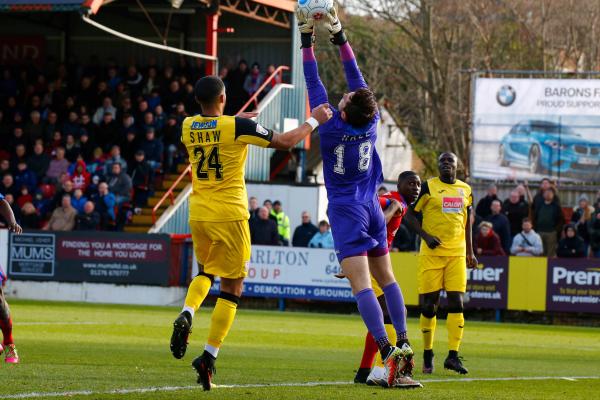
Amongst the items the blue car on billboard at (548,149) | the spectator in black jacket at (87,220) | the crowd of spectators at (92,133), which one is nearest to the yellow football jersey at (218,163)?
the spectator in black jacket at (87,220)

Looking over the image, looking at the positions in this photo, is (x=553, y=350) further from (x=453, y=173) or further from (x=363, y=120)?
(x=363, y=120)

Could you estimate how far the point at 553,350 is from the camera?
17109 mm

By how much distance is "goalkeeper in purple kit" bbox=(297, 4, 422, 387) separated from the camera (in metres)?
9.95

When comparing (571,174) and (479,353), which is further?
(571,174)

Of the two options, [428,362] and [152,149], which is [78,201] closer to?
[152,149]

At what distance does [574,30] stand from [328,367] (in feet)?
114

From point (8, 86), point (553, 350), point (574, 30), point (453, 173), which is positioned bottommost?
point (553, 350)

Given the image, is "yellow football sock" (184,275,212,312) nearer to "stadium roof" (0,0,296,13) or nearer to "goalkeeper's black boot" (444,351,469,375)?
"goalkeeper's black boot" (444,351,469,375)

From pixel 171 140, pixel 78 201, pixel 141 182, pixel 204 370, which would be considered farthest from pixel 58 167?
pixel 204 370

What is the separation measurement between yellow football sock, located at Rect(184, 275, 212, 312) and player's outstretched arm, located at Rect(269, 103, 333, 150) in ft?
3.99

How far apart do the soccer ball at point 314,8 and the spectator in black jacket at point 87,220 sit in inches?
741

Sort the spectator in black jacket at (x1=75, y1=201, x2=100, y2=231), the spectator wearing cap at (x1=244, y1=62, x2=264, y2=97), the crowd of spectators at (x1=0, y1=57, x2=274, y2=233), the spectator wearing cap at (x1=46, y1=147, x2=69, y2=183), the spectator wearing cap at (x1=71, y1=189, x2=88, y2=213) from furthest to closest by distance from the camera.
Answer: the spectator wearing cap at (x1=244, y1=62, x2=264, y2=97)
the spectator wearing cap at (x1=46, y1=147, x2=69, y2=183)
the crowd of spectators at (x1=0, y1=57, x2=274, y2=233)
the spectator wearing cap at (x1=71, y1=189, x2=88, y2=213)
the spectator in black jacket at (x1=75, y1=201, x2=100, y2=231)

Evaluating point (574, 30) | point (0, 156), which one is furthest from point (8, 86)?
point (574, 30)

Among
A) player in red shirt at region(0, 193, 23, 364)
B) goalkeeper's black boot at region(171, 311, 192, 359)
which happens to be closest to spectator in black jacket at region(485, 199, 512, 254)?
player in red shirt at region(0, 193, 23, 364)
